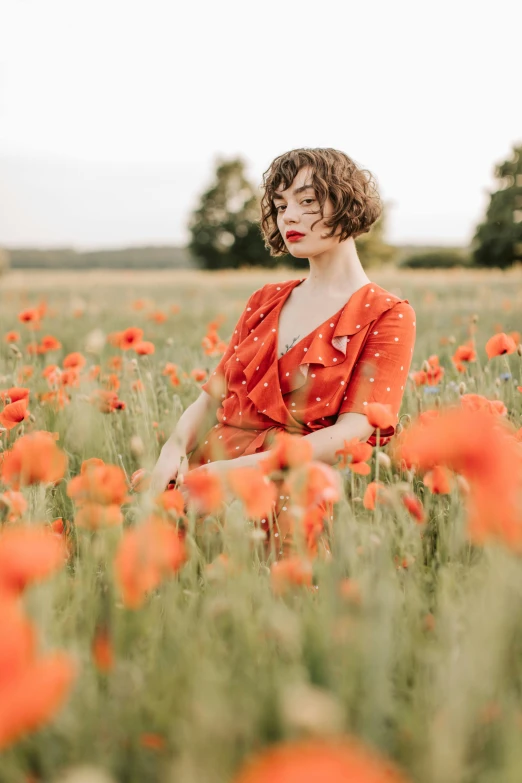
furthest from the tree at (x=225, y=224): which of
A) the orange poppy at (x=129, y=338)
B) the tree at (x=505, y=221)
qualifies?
the orange poppy at (x=129, y=338)

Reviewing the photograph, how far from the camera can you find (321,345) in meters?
2.09

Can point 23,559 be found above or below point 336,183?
below

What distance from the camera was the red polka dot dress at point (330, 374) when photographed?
6.68ft

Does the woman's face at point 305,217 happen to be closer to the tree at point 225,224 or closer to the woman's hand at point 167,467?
the woman's hand at point 167,467

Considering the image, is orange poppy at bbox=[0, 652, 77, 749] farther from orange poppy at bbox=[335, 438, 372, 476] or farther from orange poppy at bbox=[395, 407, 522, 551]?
orange poppy at bbox=[335, 438, 372, 476]

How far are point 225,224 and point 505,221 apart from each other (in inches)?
656

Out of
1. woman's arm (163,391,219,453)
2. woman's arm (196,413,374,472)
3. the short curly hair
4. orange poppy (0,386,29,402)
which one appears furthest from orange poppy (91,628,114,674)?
the short curly hair

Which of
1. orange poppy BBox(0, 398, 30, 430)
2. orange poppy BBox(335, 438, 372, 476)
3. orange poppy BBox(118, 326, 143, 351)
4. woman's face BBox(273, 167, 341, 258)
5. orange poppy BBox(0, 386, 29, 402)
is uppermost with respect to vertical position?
woman's face BBox(273, 167, 341, 258)

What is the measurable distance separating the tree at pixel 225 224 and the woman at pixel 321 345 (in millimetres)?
41378

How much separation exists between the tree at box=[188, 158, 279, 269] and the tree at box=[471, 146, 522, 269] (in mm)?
12629

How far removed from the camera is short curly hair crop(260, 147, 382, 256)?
6.76 ft

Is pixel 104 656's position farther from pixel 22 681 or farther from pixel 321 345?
pixel 321 345

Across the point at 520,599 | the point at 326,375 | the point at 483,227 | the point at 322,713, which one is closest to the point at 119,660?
the point at 322,713

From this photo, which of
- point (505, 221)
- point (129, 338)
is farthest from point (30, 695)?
point (505, 221)
